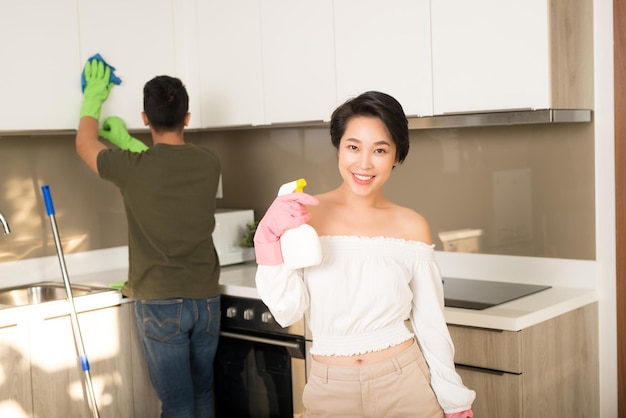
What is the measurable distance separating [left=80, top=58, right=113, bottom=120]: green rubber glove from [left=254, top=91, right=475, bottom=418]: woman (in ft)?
5.21

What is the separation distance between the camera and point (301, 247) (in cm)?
166

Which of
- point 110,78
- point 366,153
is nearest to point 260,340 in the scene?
point 110,78

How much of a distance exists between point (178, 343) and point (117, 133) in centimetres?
90

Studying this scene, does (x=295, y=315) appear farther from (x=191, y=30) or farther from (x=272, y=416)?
(x=191, y=30)

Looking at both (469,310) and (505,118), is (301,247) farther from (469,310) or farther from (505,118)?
(505,118)

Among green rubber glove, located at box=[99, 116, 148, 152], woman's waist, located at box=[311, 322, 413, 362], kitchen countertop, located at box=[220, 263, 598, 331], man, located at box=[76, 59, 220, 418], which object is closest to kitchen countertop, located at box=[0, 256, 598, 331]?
kitchen countertop, located at box=[220, 263, 598, 331]

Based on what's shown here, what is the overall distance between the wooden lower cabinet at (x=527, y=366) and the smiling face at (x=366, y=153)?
927 mm

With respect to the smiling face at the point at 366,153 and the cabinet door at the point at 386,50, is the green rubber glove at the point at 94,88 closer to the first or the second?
the cabinet door at the point at 386,50

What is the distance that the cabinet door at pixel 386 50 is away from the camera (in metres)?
2.79

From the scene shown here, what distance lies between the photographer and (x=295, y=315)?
1.75 m

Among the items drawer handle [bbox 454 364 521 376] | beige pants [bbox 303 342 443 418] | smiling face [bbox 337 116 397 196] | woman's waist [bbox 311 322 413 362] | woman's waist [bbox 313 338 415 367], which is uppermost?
smiling face [bbox 337 116 397 196]

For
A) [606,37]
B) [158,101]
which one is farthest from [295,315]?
[606,37]

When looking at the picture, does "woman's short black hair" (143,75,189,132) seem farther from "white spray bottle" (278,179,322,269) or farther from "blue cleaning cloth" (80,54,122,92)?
"white spray bottle" (278,179,322,269)

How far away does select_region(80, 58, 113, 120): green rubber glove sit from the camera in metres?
3.16
